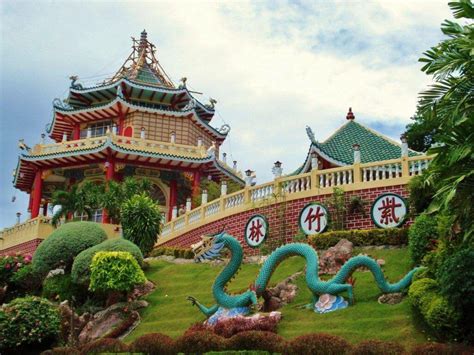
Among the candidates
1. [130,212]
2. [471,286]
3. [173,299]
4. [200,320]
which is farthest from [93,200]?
[471,286]

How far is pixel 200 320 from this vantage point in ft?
56.7

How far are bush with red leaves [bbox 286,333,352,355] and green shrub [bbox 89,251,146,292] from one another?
7866 mm

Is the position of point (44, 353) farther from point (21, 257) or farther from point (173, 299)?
point (21, 257)

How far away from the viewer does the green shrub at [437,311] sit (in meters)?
12.4

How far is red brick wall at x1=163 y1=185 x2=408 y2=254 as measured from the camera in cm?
2055

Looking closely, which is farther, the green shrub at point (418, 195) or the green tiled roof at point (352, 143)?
the green tiled roof at point (352, 143)

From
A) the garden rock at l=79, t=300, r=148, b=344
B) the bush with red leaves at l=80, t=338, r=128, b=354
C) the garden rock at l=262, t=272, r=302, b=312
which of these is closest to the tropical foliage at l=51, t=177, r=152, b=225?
the garden rock at l=79, t=300, r=148, b=344

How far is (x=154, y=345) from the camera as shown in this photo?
1454cm

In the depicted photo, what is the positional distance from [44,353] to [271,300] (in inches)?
222

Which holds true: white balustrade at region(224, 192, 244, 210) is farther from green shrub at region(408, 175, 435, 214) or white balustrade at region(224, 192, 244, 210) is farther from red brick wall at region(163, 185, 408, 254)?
green shrub at region(408, 175, 435, 214)

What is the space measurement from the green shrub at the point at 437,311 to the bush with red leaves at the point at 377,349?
1594 millimetres

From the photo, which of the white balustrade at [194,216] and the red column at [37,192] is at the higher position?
the red column at [37,192]

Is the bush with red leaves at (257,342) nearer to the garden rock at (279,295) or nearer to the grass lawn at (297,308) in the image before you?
the grass lawn at (297,308)

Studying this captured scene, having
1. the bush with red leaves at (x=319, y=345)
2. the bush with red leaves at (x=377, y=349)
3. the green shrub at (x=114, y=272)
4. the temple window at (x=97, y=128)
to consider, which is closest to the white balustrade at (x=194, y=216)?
the green shrub at (x=114, y=272)
